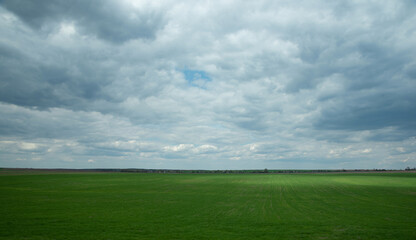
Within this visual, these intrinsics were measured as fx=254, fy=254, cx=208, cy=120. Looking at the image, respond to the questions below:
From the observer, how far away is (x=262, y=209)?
3103 cm

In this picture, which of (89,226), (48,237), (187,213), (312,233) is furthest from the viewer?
(187,213)

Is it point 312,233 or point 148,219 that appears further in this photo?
point 148,219

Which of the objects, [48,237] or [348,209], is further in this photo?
[348,209]

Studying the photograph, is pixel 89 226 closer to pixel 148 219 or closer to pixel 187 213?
pixel 148 219

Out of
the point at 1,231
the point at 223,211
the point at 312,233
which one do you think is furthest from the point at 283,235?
the point at 1,231

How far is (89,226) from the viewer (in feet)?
70.9

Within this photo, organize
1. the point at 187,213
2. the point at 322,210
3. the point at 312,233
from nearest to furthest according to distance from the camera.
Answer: the point at 312,233, the point at 187,213, the point at 322,210

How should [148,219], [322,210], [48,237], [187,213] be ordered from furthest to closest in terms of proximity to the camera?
[322,210]
[187,213]
[148,219]
[48,237]

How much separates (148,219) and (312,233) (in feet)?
48.8

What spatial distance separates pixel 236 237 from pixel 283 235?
143 inches

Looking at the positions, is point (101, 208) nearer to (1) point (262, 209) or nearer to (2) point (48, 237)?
(2) point (48, 237)

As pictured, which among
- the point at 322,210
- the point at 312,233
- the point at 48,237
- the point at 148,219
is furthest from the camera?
the point at 322,210

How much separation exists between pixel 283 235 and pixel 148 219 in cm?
1287

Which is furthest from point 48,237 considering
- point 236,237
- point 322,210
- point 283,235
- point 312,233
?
point 322,210
